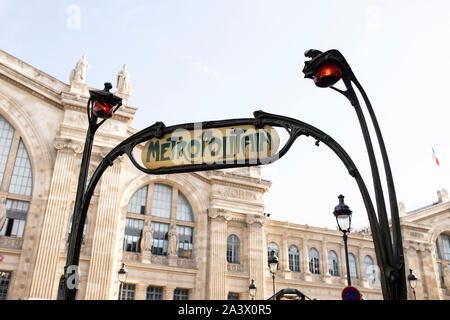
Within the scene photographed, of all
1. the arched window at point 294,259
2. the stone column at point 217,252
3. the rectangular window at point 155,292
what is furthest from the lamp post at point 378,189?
the arched window at point 294,259

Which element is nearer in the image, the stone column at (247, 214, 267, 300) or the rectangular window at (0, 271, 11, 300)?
the rectangular window at (0, 271, 11, 300)

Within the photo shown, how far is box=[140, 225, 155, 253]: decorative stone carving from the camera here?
92.2 feet

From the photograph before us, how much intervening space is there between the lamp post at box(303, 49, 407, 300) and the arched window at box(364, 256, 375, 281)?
35610 millimetres

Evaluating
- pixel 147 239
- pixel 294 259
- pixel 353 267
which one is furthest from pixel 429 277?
pixel 147 239

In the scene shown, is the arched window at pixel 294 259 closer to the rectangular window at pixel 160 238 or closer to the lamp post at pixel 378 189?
the rectangular window at pixel 160 238

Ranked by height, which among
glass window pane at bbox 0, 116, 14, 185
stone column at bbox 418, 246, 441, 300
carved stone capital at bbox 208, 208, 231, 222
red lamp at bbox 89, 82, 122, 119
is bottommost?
red lamp at bbox 89, 82, 122, 119

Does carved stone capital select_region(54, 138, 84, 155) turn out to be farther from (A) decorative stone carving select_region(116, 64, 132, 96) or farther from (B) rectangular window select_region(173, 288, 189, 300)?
(B) rectangular window select_region(173, 288, 189, 300)

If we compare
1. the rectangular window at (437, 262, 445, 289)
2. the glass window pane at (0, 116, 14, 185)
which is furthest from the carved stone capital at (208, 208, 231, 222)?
the rectangular window at (437, 262, 445, 289)

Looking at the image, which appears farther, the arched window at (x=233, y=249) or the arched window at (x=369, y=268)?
the arched window at (x=369, y=268)

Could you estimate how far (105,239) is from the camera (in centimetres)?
2569

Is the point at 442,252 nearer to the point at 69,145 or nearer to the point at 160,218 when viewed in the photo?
the point at 160,218

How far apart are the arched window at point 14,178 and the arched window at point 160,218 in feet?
22.0

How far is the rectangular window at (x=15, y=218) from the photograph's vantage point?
24.2 meters
